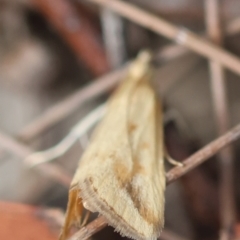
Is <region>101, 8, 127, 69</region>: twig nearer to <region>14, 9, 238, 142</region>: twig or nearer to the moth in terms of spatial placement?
<region>14, 9, 238, 142</region>: twig

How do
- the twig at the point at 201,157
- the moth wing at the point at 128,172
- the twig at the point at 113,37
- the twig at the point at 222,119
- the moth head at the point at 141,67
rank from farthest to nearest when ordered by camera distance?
the twig at the point at 113,37 < the moth head at the point at 141,67 < the twig at the point at 222,119 < the twig at the point at 201,157 < the moth wing at the point at 128,172

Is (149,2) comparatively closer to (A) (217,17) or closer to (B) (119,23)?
(B) (119,23)

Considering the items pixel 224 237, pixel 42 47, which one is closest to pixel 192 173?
pixel 224 237

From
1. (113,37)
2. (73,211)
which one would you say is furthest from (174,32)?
(73,211)

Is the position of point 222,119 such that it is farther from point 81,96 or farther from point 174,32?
point 81,96

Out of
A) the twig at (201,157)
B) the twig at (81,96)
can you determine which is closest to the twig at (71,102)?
the twig at (81,96)

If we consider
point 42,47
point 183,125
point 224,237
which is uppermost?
point 42,47

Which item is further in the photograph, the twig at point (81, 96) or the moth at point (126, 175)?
the twig at point (81, 96)

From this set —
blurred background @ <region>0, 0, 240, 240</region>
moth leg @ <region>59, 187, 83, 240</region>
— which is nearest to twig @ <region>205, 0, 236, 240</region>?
blurred background @ <region>0, 0, 240, 240</region>

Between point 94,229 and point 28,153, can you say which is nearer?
point 94,229

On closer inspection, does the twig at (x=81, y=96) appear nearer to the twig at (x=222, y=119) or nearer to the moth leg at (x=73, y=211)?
the twig at (x=222, y=119)
